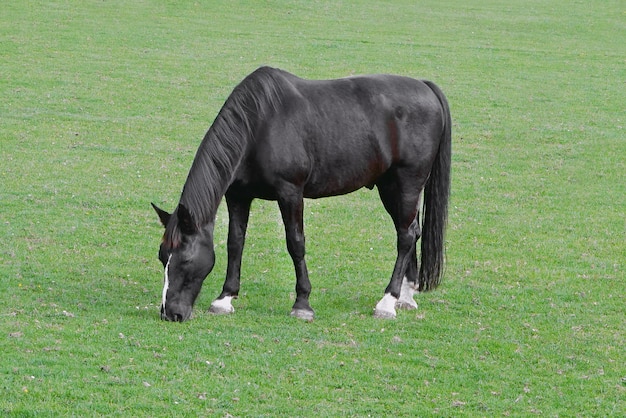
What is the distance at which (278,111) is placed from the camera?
31.1ft

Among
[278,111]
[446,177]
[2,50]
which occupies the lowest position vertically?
[2,50]

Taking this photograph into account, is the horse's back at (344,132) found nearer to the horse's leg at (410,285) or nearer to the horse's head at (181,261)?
the horse's leg at (410,285)

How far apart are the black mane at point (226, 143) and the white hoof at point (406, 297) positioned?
229 cm

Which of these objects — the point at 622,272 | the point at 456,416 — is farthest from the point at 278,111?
the point at 622,272

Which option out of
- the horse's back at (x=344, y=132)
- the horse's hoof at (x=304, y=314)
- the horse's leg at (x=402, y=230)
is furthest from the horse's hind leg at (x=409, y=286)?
the horse's hoof at (x=304, y=314)

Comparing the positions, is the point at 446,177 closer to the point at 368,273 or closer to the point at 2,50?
the point at 368,273

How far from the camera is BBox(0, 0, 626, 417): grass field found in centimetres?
774

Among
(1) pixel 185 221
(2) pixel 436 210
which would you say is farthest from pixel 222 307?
(2) pixel 436 210

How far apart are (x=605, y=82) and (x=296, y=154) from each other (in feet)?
60.5

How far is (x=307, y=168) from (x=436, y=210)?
5.59ft

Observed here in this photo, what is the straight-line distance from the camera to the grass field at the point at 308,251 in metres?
7.74

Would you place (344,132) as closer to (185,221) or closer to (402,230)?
(402,230)

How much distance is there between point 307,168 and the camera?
9.52m

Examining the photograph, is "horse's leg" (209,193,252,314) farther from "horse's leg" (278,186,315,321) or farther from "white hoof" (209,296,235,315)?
"horse's leg" (278,186,315,321)
